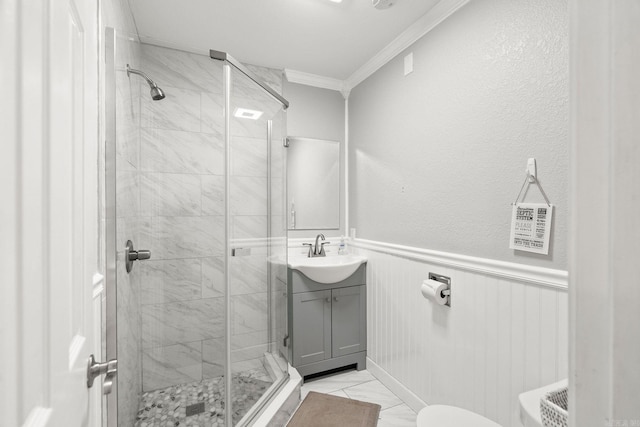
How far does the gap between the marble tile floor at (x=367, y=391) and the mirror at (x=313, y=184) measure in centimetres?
128

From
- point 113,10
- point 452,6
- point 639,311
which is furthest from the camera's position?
point 452,6

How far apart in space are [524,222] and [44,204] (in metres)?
1.65

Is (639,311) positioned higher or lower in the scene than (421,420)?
higher

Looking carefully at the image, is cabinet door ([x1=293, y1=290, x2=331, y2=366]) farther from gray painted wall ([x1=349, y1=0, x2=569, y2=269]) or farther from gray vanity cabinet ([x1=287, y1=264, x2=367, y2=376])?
gray painted wall ([x1=349, y1=0, x2=569, y2=269])

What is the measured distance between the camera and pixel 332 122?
288cm

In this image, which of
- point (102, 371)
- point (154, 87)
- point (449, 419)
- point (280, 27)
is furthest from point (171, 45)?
point (449, 419)

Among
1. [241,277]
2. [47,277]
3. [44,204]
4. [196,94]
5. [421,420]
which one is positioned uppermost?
[196,94]

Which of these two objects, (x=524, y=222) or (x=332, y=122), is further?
(x=332, y=122)

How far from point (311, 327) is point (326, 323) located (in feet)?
0.43

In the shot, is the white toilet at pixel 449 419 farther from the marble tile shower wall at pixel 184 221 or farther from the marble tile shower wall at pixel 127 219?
the marble tile shower wall at pixel 127 219

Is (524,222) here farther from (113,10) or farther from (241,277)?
(113,10)

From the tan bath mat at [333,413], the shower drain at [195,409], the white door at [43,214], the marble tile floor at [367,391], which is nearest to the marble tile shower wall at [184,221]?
the shower drain at [195,409]

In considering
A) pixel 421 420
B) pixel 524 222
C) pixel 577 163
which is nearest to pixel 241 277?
pixel 421 420

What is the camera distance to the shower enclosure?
1691 mm
